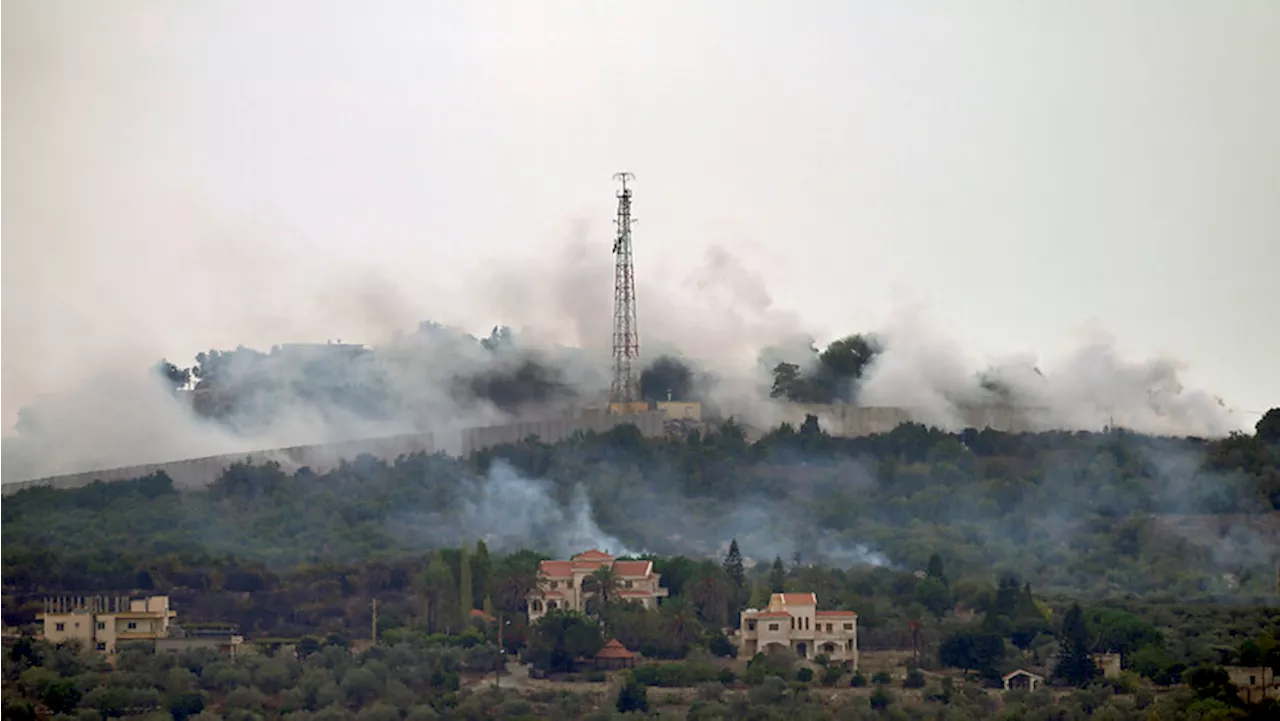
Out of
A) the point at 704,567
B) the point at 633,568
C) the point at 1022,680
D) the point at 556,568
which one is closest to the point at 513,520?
the point at 556,568

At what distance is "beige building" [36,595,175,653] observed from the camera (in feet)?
116

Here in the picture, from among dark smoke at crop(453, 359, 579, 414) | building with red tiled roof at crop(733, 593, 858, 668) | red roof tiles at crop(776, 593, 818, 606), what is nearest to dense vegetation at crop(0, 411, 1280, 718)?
building with red tiled roof at crop(733, 593, 858, 668)

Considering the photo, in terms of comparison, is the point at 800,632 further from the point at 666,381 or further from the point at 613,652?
the point at 666,381

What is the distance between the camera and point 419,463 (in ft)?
142

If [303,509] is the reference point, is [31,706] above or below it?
below

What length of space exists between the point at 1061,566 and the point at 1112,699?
6933mm

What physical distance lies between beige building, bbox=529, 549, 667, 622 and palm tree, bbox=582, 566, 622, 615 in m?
0.04

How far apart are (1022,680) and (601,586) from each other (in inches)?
230

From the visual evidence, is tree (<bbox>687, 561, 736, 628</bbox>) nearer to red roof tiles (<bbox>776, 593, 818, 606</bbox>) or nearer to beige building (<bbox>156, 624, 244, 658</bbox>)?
red roof tiles (<bbox>776, 593, 818, 606</bbox>)

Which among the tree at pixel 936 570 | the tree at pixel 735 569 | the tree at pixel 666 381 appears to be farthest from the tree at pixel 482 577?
the tree at pixel 666 381

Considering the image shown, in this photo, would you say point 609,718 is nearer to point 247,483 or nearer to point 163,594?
point 163,594

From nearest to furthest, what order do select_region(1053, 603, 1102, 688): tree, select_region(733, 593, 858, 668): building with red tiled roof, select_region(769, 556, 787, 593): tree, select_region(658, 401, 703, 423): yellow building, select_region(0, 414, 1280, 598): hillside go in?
select_region(1053, 603, 1102, 688): tree, select_region(733, 593, 858, 668): building with red tiled roof, select_region(769, 556, 787, 593): tree, select_region(0, 414, 1280, 598): hillside, select_region(658, 401, 703, 423): yellow building

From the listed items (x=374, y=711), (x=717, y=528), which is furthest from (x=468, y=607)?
(x=717, y=528)

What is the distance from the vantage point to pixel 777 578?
3716 centimetres
